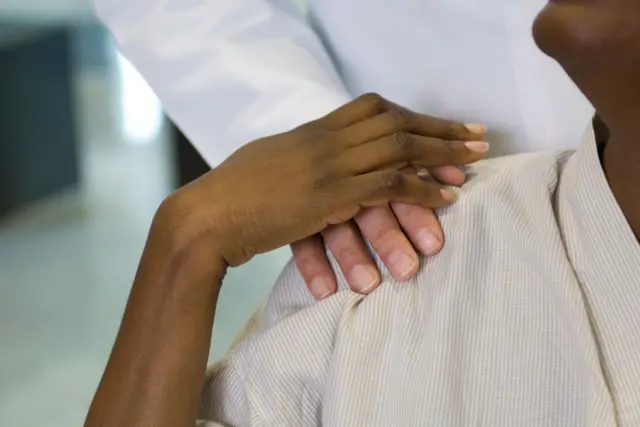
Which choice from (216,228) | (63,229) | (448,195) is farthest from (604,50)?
(63,229)

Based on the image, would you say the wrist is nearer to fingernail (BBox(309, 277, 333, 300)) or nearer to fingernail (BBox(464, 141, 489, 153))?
fingernail (BBox(309, 277, 333, 300))

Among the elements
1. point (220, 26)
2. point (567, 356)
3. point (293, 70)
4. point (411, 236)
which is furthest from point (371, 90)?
point (567, 356)

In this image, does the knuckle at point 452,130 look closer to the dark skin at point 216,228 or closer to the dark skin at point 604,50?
the dark skin at point 216,228

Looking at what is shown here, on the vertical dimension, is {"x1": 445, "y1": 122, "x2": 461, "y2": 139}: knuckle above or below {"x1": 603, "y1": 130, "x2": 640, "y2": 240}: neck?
above

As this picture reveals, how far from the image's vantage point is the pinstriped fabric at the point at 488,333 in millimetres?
608

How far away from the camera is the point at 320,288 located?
720mm

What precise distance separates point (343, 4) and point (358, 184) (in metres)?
0.29

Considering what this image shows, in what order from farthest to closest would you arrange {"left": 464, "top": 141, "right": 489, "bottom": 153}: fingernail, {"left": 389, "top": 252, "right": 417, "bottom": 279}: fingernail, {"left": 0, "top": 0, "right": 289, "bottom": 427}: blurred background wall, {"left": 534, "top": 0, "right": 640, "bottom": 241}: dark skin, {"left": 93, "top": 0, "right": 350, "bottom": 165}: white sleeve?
{"left": 0, "top": 0, "right": 289, "bottom": 427}: blurred background wall, {"left": 93, "top": 0, "right": 350, "bottom": 165}: white sleeve, {"left": 464, "top": 141, "right": 489, "bottom": 153}: fingernail, {"left": 389, "top": 252, "right": 417, "bottom": 279}: fingernail, {"left": 534, "top": 0, "right": 640, "bottom": 241}: dark skin

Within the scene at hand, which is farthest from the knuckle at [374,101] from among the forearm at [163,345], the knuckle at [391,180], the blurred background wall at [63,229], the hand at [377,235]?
the blurred background wall at [63,229]

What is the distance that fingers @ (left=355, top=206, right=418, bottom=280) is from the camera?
0.69 m

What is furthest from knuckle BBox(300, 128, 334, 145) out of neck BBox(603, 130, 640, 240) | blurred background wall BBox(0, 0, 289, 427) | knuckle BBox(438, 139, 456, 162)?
blurred background wall BBox(0, 0, 289, 427)

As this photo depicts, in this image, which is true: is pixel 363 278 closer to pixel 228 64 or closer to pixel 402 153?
pixel 402 153

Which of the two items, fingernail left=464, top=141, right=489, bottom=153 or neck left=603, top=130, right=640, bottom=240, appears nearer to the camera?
neck left=603, top=130, right=640, bottom=240

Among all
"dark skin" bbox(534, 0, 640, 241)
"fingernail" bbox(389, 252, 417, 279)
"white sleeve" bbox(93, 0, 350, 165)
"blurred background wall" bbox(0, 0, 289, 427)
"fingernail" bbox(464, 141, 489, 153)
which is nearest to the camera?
"dark skin" bbox(534, 0, 640, 241)
